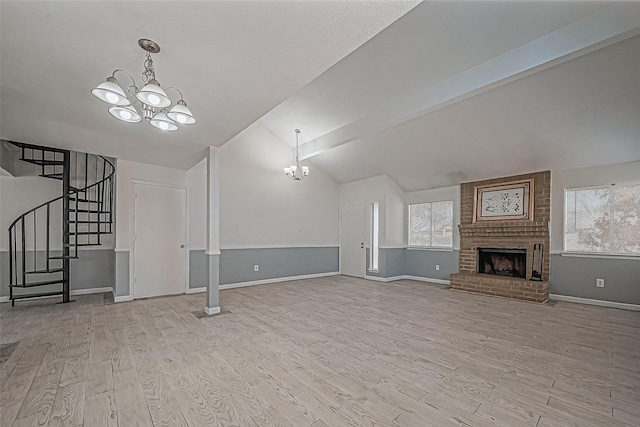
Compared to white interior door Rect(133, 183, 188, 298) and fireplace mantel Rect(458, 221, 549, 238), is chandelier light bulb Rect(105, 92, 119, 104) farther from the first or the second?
fireplace mantel Rect(458, 221, 549, 238)

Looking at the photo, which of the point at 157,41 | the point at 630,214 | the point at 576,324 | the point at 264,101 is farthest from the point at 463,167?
the point at 157,41

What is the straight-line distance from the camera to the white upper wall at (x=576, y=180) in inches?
176

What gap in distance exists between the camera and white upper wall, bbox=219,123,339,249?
6.18m

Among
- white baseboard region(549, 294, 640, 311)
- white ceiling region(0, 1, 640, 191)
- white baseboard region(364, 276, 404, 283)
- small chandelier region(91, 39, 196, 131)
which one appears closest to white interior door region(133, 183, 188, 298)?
white ceiling region(0, 1, 640, 191)

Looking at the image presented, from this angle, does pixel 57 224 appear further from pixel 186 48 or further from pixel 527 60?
pixel 527 60

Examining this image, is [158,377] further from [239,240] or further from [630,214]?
[630,214]

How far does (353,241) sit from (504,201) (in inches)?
143

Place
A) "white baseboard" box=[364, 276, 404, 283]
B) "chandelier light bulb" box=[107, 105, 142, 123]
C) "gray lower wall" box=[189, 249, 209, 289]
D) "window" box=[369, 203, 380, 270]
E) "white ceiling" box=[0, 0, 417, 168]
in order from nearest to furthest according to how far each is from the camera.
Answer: "white ceiling" box=[0, 0, 417, 168] → "chandelier light bulb" box=[107, 105, 142, 123] → "gray lower wall" box=[189, 249, 209, 289] → "white baseboard" box=[364, 276, 404, 283] → "window" box=[369, 203, 380, 270]

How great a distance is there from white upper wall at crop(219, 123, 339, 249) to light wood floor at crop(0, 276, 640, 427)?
239 centimetres

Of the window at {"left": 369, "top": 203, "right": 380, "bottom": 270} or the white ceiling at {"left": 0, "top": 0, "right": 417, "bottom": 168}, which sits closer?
the white ceiling at {"left": 0, "top": 0, "right": 417, "bottom": 168}

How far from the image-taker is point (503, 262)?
234 inches

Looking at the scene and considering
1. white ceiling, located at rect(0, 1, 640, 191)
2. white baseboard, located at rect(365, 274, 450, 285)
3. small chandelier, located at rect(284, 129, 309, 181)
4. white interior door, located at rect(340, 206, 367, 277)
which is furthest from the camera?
white interior door, located at rect(340, 206, 367, 277)

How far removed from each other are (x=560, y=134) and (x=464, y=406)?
439cm

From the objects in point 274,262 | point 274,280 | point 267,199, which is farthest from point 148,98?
point 274,280
